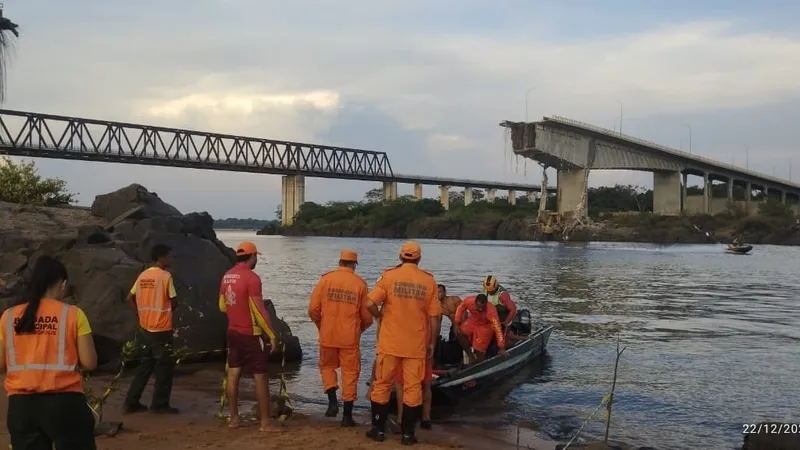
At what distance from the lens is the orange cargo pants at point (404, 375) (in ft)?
26.4

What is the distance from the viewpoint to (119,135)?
114750 millimetres

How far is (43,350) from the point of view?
486 cm

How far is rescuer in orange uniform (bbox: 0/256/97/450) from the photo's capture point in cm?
482

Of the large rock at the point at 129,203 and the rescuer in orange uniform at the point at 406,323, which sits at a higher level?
the large rock at the point at 129,203

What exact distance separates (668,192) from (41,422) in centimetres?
11543

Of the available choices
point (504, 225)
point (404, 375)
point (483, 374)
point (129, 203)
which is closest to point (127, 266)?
point (129, 203)

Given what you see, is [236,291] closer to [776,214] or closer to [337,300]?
[337,300]

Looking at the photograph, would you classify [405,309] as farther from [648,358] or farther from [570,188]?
[570,188]

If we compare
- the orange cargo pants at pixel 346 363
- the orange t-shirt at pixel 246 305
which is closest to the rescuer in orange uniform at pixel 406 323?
the orange cargo pants at pixel 346 363

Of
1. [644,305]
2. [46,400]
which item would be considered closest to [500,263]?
[644,305]

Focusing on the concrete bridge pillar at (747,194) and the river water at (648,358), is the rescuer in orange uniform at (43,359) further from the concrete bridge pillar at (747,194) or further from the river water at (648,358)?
the concrete bridge pillar at (747,194)

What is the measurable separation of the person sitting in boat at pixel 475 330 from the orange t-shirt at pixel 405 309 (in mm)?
4170

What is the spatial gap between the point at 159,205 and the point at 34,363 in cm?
1422

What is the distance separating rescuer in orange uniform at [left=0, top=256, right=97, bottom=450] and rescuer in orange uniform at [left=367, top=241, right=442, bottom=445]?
3731 millimetres
